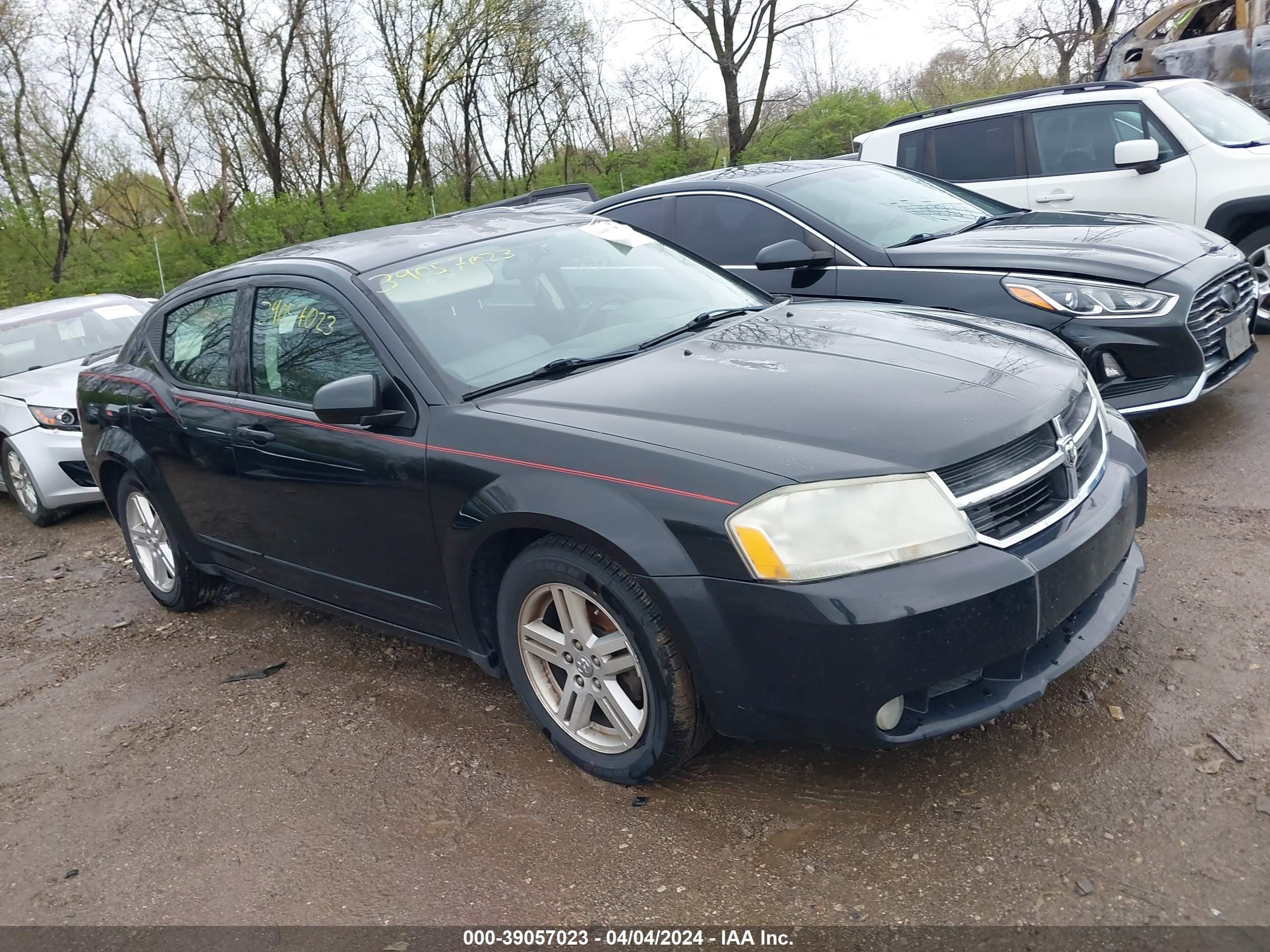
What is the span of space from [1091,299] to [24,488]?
22.3 feet

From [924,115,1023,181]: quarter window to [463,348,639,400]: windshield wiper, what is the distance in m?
5.56

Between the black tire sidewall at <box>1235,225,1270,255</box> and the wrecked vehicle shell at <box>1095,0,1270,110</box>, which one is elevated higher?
the wrecked vehicle shell at <box>1095,0,1270,110</box>

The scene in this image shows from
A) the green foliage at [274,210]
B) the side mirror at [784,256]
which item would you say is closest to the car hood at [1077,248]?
the side mirror at [784,256]

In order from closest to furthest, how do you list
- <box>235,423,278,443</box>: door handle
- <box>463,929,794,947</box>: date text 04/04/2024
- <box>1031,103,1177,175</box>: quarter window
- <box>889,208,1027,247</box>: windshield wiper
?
<box>463,929,794,947</box>: date text 04/04/2024, <box>235,423,278,443</box>: door handle, <box>889,208,1027,247</box>: windshield wiper, <box>1031,103,1177,175</box>: quarter window

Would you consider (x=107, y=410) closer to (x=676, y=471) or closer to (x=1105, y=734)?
(x=676, y=471)

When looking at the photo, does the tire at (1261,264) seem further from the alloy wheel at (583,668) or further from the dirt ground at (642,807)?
the alloy wheel at (583,668)

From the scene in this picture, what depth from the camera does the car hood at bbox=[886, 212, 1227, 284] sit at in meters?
5.08

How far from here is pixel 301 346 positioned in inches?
150

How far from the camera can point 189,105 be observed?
2273 cm

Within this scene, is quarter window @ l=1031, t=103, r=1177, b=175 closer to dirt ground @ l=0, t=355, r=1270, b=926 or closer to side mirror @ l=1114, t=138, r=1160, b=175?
side mirror @ l=1114, t=138, r=1160, b=175

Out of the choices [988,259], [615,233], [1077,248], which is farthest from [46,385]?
[1077,248]

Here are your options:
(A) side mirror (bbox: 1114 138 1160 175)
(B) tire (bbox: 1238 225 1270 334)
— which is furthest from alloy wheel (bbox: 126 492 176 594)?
(B) tire (bbox: 1238 225 1270 334)

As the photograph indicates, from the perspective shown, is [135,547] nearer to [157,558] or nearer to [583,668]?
[157,558]

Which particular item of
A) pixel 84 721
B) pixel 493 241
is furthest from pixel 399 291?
pixel 84 721
